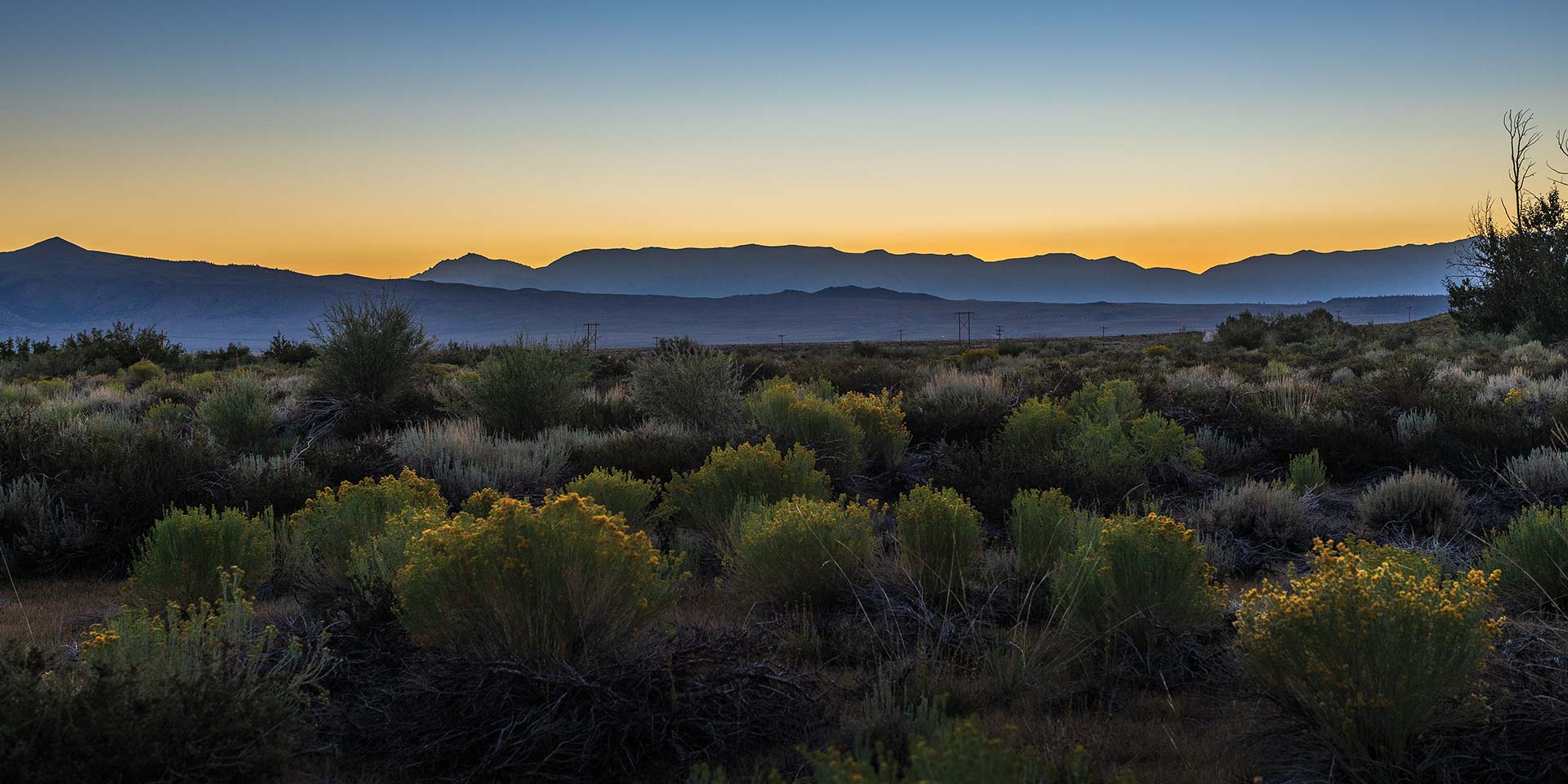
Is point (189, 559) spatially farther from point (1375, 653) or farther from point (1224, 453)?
point (1224, 453)

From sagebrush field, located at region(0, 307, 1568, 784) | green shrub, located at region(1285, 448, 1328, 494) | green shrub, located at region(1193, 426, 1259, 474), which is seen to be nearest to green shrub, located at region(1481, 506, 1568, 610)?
sagebrush field, located at region(0, 307, 1568, 784)

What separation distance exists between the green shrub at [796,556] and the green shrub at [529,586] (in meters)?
1.56

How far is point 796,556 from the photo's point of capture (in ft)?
18.6

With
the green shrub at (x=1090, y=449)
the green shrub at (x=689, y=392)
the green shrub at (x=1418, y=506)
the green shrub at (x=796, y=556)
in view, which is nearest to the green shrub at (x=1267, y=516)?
the green shrub at (x=1418, y=506)

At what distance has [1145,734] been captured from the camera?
3.99 metres

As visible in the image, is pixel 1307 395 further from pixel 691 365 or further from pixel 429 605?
pixel 429 605

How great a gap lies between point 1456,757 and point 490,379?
39.6 feet

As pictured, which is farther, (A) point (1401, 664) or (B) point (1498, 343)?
(B) point (1498, 343)

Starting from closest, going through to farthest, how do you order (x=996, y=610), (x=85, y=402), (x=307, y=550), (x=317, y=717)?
(x=317, y=717)
(x=996, y=610)
(x=307, y=550)
(x=85, y=402)

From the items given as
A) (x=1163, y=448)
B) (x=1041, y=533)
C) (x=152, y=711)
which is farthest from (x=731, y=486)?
(x=152, y=711)

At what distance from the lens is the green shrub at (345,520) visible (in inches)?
230

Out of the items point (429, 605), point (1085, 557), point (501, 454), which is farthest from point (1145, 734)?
point (501, 454)

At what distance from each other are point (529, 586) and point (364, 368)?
39.8ft

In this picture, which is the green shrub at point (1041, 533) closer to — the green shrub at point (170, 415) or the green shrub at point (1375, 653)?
the green shrub at point (1375, 653)
